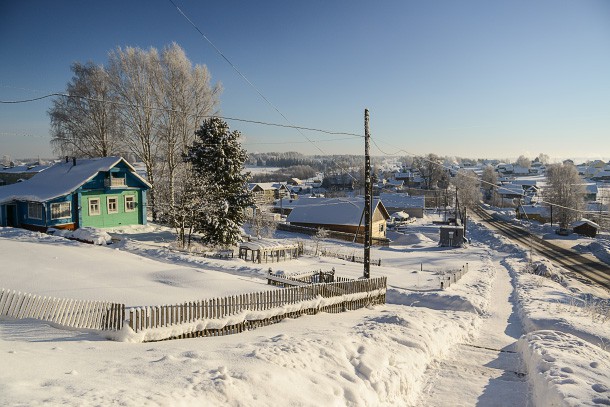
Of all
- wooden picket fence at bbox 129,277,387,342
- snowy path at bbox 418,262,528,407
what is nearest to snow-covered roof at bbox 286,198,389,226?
wooden picket fence at bbox 129,277,387,342

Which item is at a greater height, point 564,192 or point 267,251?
point 564,192

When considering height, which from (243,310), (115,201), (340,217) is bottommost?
(243,310)

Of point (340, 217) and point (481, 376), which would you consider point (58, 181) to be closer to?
point (340, 217)

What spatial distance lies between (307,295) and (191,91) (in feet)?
89.3

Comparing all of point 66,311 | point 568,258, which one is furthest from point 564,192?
point 66,311

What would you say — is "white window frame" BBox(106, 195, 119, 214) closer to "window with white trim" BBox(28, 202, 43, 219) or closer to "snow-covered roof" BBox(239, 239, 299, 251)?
"window with white trim" BBox(28, 202, 43, 219)

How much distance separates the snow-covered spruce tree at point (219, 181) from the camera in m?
28.7

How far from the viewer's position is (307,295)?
47.4 ft

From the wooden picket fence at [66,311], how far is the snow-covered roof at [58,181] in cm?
2072

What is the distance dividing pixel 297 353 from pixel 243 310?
388 centimetres

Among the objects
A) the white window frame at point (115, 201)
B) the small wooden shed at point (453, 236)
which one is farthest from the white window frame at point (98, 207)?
the small wooden shed at point (453, 236)

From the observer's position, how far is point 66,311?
31.9 ft

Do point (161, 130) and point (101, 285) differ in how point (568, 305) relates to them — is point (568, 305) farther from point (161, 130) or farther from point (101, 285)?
point (161, 130)

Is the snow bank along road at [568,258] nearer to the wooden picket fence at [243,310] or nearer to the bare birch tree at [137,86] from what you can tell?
the wooden picket fence at [243,310]
